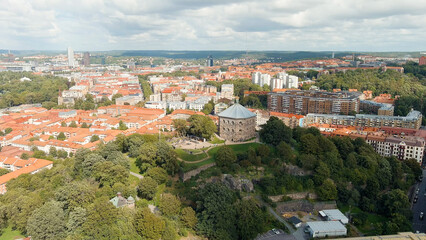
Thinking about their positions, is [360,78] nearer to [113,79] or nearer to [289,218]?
[289,218]

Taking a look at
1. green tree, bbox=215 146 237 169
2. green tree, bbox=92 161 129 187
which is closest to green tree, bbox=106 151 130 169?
green tree, bbox=92 161 129 187

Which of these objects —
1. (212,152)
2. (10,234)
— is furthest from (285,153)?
(10,234)

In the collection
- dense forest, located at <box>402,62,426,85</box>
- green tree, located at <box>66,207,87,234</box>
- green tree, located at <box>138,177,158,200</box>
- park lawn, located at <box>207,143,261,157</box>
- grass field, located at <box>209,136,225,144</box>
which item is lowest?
green tree, located at <box>66,207,87,234</box>

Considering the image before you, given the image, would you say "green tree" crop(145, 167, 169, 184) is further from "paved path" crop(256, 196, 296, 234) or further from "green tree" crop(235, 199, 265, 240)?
"paved path" crop(256, 196, 296, 234)

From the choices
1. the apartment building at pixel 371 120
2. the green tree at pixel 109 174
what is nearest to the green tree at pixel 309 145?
the green tree at pixel 109 174

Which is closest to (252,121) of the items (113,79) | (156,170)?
(156,170)

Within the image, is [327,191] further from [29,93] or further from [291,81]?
[29,93]
